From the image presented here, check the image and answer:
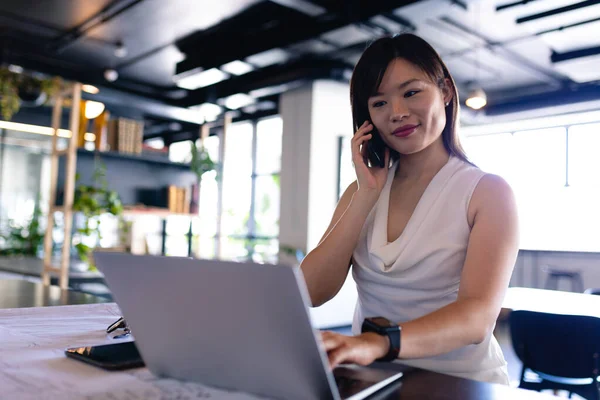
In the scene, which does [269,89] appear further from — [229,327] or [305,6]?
[229,327]

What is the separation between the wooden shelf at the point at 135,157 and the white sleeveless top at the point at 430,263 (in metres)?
3.50

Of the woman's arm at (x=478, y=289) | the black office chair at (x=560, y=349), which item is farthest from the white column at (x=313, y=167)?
the woman's arm at (x=478, y=289)

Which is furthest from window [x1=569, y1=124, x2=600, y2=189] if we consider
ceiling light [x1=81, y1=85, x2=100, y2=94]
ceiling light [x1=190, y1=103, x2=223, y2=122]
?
ceiling light [x1=81, y1=85, x2=100, y2=94]

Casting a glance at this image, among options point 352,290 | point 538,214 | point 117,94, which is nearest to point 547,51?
point 538,214

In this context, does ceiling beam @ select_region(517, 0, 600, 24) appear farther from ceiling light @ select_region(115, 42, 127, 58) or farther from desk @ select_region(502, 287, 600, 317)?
ceiling light @ select_region(115, 42, 127, 58)

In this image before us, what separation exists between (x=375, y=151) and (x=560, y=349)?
1797 mm

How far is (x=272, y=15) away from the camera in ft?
17.4

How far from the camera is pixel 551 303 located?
116 inches

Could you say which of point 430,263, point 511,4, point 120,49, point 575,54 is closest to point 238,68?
point 120,49

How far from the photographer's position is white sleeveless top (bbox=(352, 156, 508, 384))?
117cm

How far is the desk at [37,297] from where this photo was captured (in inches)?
58.0

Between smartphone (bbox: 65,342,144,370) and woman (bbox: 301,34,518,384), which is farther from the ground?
woman (bbox: 301,34,518,384)

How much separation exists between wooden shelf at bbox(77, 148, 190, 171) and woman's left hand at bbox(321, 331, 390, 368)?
3.85 m

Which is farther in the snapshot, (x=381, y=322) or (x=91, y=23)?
(x=91, y=23)
